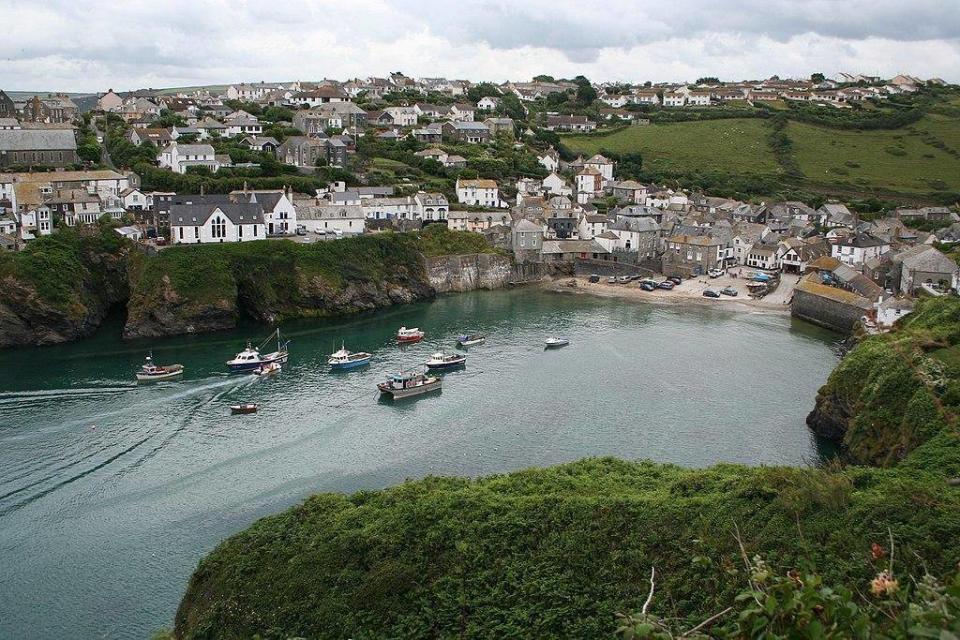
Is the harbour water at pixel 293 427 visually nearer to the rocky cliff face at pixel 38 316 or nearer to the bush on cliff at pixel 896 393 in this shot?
the rocky cliff face at pixel 38 316

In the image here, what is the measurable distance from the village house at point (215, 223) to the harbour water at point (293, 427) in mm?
7245

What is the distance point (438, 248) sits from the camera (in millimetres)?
53031

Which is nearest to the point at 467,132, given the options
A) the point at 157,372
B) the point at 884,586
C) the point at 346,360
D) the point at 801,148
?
the point at 801,148

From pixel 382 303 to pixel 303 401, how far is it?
1720cm

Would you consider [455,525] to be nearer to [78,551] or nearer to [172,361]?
[78,551]

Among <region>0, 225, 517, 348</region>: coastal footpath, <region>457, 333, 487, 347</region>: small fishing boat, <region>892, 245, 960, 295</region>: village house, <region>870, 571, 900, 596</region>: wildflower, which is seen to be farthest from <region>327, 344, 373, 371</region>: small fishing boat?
<region>870, 571, 900, 596</region>: wildflower

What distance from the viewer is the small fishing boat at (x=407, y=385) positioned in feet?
104

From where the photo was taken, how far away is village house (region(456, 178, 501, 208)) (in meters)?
63.2

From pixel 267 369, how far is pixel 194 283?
34.1ft

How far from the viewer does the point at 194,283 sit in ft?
137

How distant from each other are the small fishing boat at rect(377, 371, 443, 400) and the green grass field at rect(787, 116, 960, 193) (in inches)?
2321

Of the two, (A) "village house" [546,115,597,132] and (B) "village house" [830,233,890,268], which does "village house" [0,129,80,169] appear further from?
(B) "village house" [830,233,890,268]

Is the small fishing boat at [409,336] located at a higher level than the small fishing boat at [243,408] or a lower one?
higher

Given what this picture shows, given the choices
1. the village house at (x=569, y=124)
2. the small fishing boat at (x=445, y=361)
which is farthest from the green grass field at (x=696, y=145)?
the small fishing boat at (x=445, y=361)
